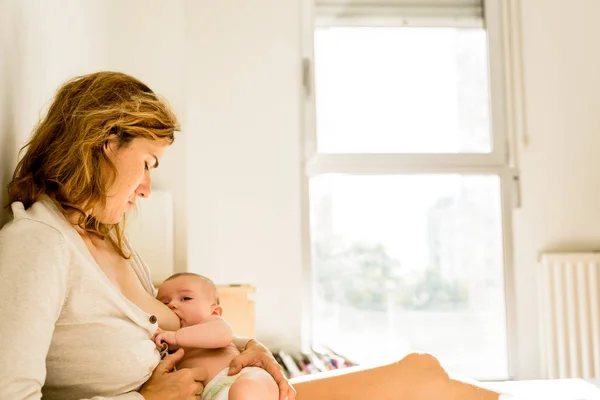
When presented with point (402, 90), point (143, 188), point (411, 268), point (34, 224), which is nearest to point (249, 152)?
point (402, 90)

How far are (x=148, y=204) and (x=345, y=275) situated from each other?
0.99 metres

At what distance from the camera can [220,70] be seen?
2.90m

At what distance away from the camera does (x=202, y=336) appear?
1347 millimetres

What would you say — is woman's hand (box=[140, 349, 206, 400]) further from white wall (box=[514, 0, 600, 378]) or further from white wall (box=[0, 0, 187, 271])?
white wall (box=[514, 0, 600, 378])

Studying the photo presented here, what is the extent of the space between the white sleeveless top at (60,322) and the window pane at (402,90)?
1.99 metres

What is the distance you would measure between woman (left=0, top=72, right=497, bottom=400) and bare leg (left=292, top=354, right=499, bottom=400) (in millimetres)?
179

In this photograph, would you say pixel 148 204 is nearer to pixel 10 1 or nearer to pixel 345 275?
pixel 345 275

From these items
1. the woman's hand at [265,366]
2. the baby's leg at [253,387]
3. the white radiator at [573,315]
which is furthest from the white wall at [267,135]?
the baby's leg at [253,387]

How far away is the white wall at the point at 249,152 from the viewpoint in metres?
2.83

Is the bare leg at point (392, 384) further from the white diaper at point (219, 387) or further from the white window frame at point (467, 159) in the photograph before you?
the white window frame at point (467, 159)

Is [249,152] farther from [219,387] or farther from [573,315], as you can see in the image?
[219,387]

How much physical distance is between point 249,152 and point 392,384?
164 centimetres

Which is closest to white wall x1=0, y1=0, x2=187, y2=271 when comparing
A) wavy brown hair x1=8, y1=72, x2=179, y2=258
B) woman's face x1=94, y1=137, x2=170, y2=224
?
wavy brown hair x1=8, y1=72, x2=179, y2=258

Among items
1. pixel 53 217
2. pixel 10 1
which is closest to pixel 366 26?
pixel 10 1
